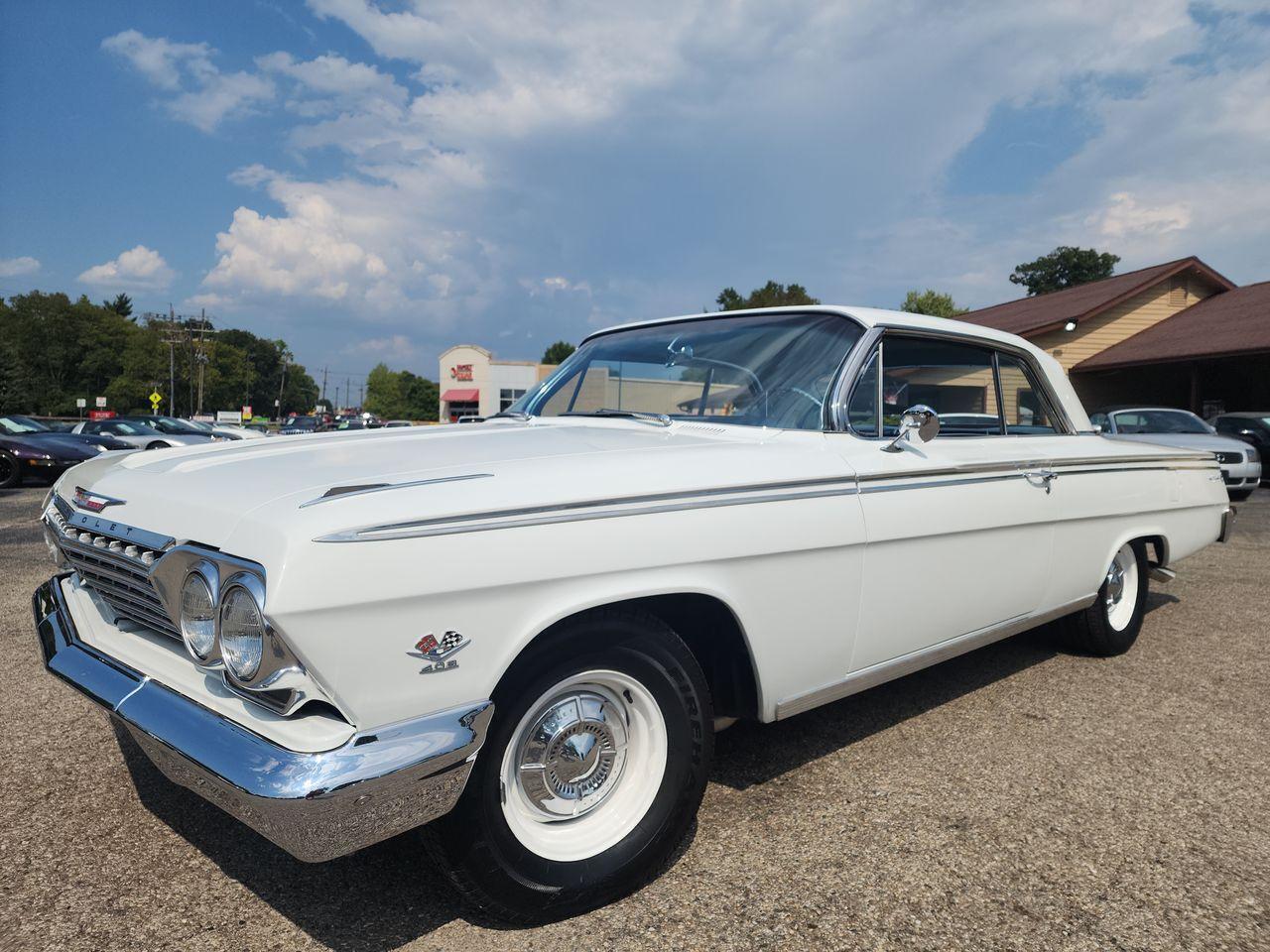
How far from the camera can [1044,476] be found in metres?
3.20

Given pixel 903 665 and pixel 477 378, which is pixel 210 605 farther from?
pixel 477 378

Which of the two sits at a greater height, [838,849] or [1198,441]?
[1198,441]

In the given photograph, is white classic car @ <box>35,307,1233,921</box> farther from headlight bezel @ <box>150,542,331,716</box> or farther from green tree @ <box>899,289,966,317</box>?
green tree @ <box>899,289,966,317</box>

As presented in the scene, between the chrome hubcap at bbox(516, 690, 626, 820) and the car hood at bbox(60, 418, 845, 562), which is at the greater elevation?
the car hood at bbox(60, 418, 845, 562)

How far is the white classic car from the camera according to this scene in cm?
159

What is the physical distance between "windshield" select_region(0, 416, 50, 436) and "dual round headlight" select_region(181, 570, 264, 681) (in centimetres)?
1653

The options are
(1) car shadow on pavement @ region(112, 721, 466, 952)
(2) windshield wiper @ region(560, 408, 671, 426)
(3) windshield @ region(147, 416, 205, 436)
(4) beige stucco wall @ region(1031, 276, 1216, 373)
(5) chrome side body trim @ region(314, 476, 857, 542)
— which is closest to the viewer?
Answer: (5) chrome side body trim @ region(314, 476, 857, 542)

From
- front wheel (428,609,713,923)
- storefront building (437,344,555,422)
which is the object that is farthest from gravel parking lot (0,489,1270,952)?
storefront building (437,344,555,422)

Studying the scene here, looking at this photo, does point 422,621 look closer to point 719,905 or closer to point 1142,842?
point 719,905


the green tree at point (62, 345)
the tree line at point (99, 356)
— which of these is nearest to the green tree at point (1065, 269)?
the tree line at point (99, 356)

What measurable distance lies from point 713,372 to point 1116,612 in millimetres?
2656

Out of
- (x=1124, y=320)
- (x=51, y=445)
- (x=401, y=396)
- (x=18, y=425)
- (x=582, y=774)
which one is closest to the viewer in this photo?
(x=582, y=774)

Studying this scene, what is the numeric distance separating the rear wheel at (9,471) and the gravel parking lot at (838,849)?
39.4 feet

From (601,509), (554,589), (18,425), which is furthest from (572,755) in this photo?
(18,425)
